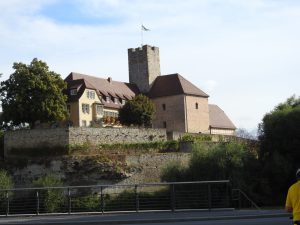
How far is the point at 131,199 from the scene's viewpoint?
104 feet

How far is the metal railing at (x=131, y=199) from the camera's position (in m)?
19.5

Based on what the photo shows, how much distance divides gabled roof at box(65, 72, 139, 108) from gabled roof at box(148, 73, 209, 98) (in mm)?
2822

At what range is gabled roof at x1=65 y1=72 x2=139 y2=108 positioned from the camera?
6606 cm

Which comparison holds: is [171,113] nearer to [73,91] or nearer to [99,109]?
[99,109]

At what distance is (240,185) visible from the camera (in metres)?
36.6

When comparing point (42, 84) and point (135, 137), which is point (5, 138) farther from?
point (135, 137)

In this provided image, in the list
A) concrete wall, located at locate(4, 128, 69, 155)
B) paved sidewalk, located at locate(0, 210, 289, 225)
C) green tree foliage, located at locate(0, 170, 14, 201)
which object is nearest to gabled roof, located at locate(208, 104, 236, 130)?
concrete wall, located at locate(4, 128, 69, 155)

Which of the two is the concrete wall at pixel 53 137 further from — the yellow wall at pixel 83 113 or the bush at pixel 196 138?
the yellow wall at pixel 83 113

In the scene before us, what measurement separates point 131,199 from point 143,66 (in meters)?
50.2

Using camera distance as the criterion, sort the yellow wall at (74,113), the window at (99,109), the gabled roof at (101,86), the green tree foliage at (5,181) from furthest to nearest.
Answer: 1. the window at (99,109)
2. the gabled roof at (101,86)
3. the yellow wall at (74,113)
4. the green tree foliage at (5,181)

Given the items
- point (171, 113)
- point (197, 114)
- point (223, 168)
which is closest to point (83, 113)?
point (171, 113)

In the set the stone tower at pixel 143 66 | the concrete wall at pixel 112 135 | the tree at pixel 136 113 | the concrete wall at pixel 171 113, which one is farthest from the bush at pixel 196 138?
the stone tower at pixel 143 66

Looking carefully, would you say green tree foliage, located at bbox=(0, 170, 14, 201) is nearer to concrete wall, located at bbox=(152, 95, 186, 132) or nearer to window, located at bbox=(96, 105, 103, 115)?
window, located at bbox=(96, 105, 103, 115)

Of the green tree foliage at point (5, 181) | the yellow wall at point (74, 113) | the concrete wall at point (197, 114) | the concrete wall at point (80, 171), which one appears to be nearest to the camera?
the green tree foliage at point (5, 181)
